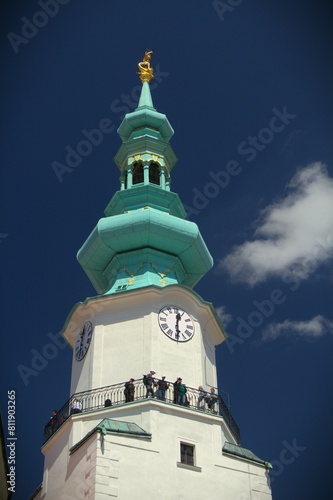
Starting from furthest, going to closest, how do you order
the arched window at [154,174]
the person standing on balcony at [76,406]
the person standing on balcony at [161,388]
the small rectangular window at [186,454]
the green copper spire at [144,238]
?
1. the arched window at [154,174]
2. the green copper spire at [144,238]
3. the person standing on balcony at [76,406]
4. the person standing on balcony at [161,388]
5. the small rectangular window at [186,454]

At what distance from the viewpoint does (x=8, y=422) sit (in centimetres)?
3053

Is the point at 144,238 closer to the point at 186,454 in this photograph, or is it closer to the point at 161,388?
the point at 161,388

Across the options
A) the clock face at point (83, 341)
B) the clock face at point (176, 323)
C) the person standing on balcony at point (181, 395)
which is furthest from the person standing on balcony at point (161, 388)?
the clock face at point (83, 341)

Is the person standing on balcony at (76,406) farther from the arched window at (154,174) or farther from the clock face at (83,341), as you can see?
the arched window at (154,174)

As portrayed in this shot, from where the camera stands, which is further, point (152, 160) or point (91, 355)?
point (152, 160)

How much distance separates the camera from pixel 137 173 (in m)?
38.2

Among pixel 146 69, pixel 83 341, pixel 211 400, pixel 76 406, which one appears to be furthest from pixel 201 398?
pixel 146 69

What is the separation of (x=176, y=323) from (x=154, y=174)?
8257 mm

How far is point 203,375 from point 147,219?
616 centimetres

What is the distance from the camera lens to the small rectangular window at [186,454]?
28.6 meters

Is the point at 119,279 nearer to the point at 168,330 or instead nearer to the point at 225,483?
the point at 168,330

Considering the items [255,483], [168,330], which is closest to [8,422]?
[168,330]

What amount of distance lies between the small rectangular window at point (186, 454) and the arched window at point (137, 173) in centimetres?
1274

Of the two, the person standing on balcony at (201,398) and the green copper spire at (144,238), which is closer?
the person standing on balcony at (201,398)
